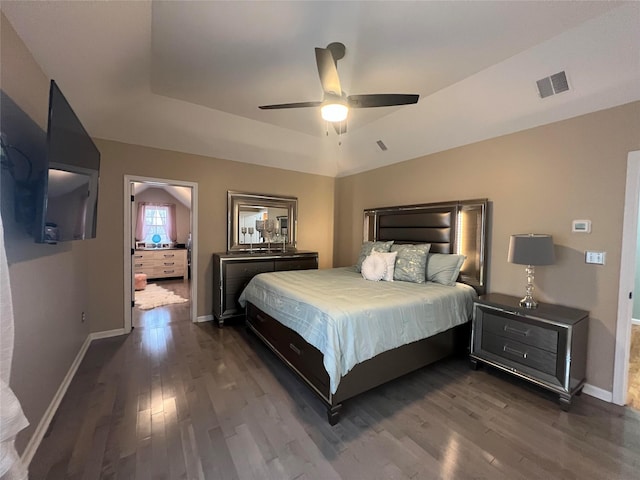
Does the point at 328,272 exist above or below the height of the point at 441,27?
below

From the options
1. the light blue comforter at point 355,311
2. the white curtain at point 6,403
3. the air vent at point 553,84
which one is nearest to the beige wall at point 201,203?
the light blue comforter at point 355,311

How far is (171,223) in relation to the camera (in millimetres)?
7457

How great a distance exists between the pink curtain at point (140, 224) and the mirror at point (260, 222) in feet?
14.3

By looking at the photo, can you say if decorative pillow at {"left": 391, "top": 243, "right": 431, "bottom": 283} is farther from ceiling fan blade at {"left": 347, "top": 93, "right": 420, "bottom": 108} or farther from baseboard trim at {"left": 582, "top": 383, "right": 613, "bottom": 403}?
ceiling fan blade at {"left": 347, "top": 93, "right": 420, "bottom": 108}

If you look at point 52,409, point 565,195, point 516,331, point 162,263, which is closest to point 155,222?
point 162,263

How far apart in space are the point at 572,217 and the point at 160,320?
5245 millimetres

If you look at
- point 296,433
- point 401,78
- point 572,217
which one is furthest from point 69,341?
point 572,217

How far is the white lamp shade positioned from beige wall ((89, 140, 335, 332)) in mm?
3348

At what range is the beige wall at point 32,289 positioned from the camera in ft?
4.89

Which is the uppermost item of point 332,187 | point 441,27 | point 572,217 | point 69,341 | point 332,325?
point 441,27

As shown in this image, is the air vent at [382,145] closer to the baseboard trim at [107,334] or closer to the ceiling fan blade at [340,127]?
the ceiling fan blade at [340,127]

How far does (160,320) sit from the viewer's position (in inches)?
160

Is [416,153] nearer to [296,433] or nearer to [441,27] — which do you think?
[441,27]

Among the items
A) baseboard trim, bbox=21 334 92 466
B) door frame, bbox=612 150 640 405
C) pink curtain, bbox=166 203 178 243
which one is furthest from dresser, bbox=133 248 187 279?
door frame, bbox=612 150 640 405
